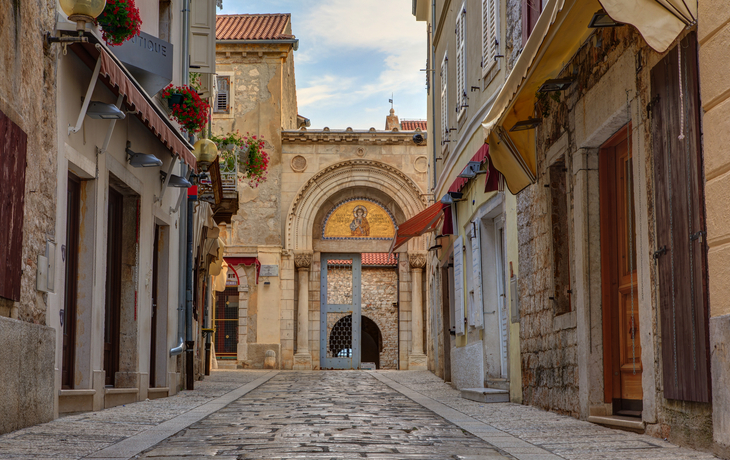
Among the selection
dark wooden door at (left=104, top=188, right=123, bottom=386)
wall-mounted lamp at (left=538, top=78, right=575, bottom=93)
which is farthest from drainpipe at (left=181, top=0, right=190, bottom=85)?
wall-mounted lamp at (left=538, top=78, right=575, bottom=93)

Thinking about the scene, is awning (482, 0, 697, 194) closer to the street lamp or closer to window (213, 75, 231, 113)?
the street lamp

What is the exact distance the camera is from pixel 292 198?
86.2ft

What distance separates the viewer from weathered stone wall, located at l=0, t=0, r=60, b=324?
6.27 metres

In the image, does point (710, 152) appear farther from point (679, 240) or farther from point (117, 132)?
point (117, 132)

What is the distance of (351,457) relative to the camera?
4.77m

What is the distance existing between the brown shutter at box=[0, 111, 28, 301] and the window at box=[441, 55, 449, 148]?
414 inches

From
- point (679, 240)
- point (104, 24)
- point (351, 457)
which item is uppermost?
point (104, 24)

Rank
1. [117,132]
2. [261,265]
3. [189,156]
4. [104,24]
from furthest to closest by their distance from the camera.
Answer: [261,265] → [189,156] → [117,132] → [104,24]

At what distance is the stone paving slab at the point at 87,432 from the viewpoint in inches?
197

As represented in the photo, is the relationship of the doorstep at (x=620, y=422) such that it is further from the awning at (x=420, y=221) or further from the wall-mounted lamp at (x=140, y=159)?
the awning at (x=420, y=221)

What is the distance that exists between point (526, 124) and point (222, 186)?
33.6 ft

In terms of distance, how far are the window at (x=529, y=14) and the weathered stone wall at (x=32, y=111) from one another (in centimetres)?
482

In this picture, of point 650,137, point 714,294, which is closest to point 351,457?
point 714,294

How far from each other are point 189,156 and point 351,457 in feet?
23.3
